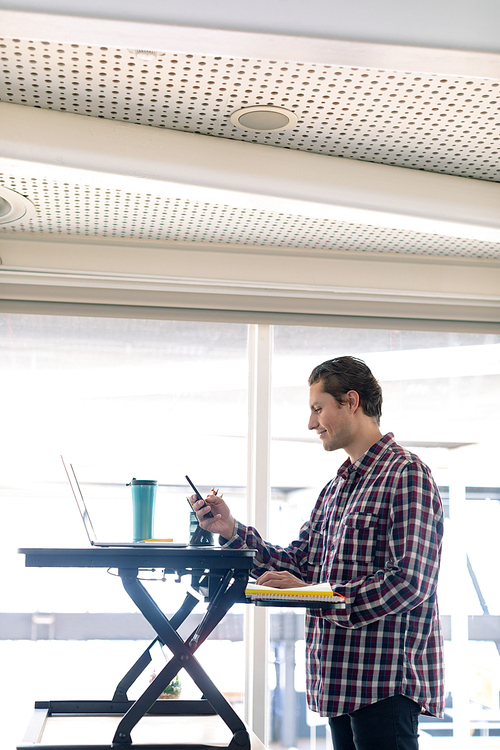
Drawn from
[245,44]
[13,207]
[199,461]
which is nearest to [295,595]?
[245,44]

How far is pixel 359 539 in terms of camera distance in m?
1.87

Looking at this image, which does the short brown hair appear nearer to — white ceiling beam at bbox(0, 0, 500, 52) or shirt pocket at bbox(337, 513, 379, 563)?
shirt pocket at bbox(337, 513, 379, 563)

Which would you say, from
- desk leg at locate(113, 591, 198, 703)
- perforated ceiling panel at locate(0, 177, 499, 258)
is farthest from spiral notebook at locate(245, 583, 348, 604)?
perforated ceiling panel at locate(0, 177, 499, 258)

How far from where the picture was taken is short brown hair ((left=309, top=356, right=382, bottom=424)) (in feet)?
6.86

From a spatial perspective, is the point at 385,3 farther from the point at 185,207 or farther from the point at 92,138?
the point at 185,207

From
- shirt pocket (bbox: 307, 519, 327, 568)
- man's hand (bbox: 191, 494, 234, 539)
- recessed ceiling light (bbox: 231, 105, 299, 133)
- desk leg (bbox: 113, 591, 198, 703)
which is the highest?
recessed ceiling light (bbox: 231, 105, 299, 133)

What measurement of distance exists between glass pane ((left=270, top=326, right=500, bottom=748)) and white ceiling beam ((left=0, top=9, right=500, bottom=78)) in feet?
4.97

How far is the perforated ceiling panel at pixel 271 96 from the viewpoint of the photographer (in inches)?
63.5

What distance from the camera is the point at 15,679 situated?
8.68ft

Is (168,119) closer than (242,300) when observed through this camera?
Yes

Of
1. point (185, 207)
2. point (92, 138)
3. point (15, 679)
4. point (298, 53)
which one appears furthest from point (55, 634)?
point (298, 53)

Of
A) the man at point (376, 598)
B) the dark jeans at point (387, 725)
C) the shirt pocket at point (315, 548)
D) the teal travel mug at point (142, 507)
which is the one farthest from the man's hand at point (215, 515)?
the dark jeans at point (387, 725)

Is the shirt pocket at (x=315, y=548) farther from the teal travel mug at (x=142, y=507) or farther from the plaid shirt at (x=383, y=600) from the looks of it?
the teal travel mug at (x=142, y=507)

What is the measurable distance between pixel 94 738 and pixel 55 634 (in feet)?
3.94
